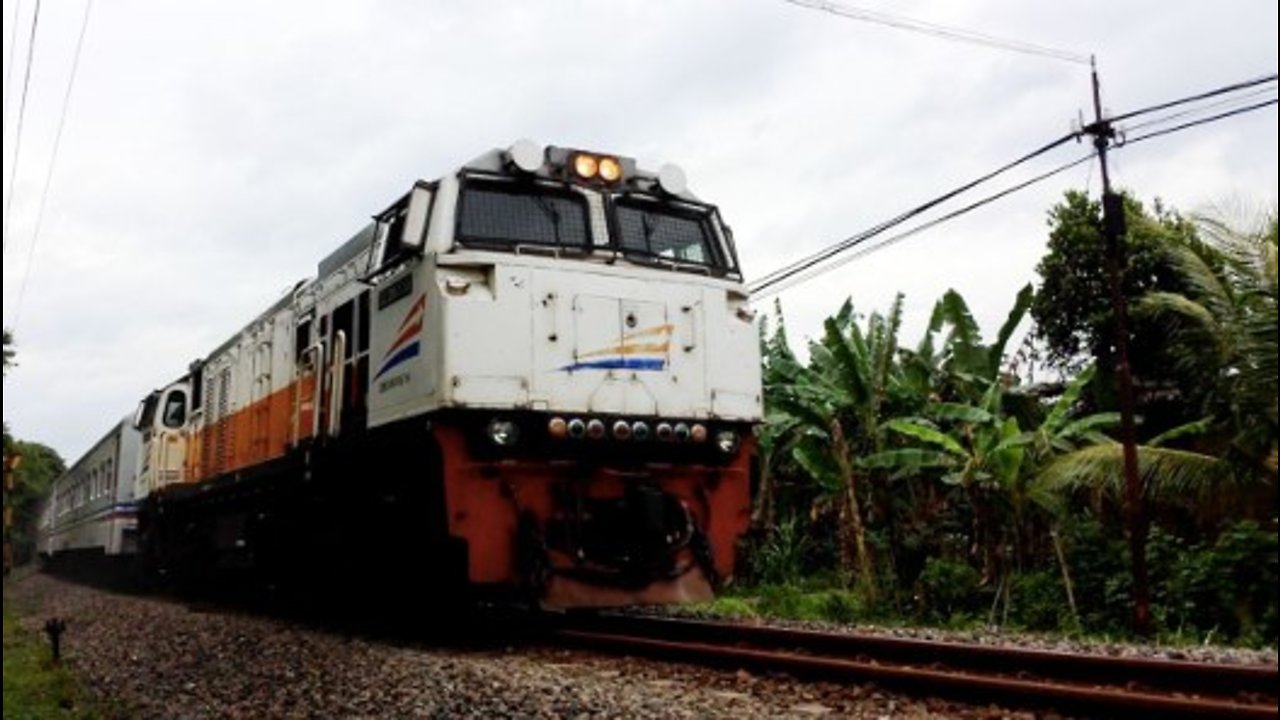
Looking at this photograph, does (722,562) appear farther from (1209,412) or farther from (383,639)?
(1209,412)

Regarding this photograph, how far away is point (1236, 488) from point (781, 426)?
14.4 metres

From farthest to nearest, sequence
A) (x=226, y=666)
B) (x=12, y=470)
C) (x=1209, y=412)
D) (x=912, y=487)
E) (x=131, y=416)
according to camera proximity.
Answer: (x=131, y=416) < (x=912, y=487) < (x=226, y=666) < (x=12, y=470) < (x=1209, y=412)

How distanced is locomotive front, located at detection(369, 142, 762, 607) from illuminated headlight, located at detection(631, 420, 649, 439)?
1 centimetres

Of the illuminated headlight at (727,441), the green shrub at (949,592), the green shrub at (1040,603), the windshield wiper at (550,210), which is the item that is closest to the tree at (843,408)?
the green shrub at (949,592)

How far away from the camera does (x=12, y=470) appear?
12.6 ft

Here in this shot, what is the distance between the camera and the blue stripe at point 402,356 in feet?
25.7

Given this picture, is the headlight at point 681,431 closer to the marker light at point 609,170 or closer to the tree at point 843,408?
the marker light at point 609,170

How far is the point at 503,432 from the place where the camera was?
24.7ft

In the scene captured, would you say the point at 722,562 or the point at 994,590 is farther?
the point at 994,590

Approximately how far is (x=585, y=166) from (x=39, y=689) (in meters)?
5.70

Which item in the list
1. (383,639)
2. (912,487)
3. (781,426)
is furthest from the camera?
(781,426)

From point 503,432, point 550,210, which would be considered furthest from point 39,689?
point 550,210

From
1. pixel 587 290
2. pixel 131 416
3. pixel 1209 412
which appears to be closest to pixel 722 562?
pixel 587 290

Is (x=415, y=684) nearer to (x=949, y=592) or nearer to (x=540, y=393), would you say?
(x=540, y=393)
